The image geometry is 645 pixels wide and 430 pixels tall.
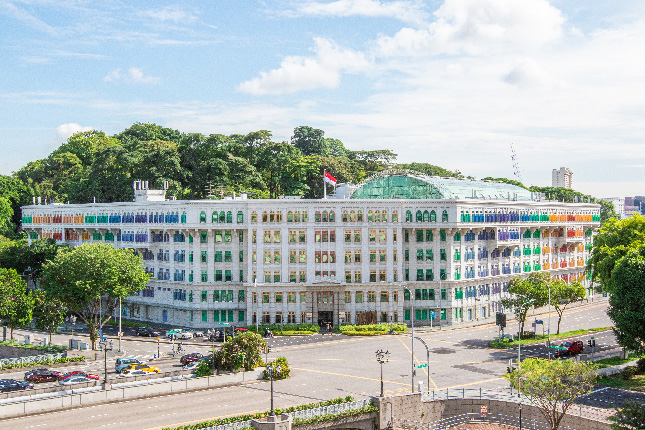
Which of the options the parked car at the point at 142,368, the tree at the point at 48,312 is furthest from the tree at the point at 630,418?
the tree at the point at 48,312

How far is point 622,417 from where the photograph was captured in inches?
2222

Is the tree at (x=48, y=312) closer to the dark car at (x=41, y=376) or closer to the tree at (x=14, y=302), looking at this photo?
the tree at (x=14, y=302)

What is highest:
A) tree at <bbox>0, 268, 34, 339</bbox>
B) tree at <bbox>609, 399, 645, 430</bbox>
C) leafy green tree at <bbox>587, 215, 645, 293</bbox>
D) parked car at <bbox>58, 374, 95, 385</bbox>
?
leafy green tree at <bbox>587, 215, 645, 293</bbox>

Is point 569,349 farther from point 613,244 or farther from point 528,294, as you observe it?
point 613,244

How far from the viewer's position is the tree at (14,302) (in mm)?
95500

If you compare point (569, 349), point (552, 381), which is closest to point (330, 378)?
point (552, 381)

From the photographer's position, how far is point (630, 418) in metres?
55.4

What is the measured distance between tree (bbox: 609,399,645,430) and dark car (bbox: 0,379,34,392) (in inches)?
2293

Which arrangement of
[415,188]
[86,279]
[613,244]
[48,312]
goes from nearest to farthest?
[613,244] < [48,312] < [86,279] < [415,188]

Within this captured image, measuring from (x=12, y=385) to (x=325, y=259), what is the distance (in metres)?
52.1

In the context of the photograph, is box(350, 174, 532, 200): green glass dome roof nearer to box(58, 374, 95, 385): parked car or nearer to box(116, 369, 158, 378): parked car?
box(116, 369, 158, 378): parked car

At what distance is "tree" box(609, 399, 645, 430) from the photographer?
54656 millimetres

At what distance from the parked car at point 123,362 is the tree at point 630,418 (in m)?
54.3

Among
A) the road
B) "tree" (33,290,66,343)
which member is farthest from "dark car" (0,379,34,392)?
"tree" (33,290,66,343)
